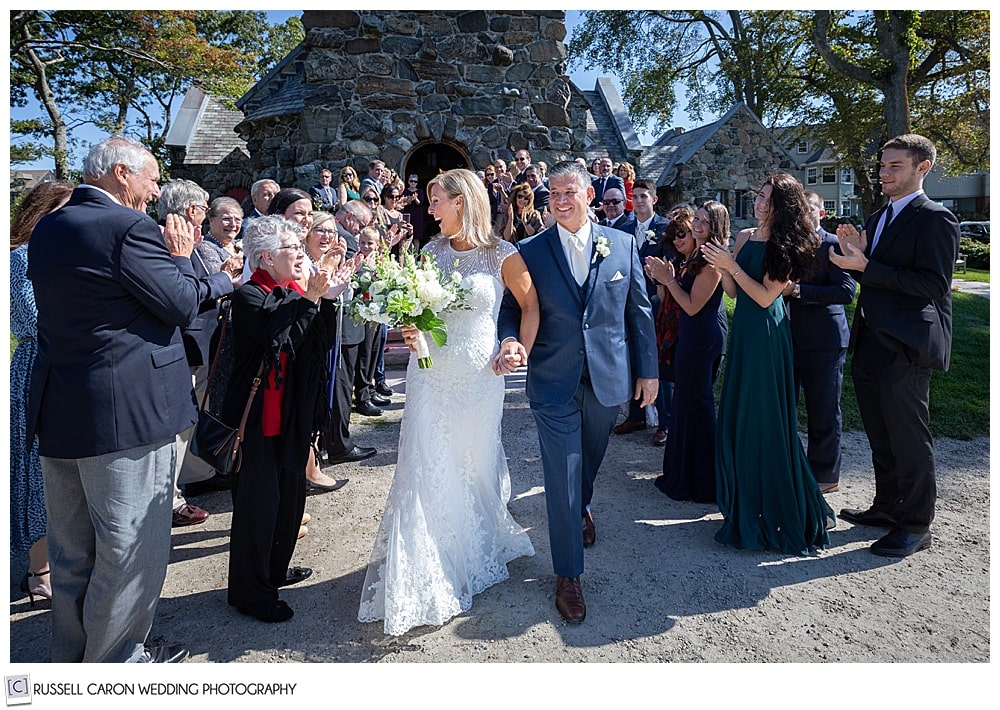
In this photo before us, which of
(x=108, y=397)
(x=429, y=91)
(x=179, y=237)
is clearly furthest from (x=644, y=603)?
(x=429, y=91)

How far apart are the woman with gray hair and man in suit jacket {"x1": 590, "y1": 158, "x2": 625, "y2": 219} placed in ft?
21.5

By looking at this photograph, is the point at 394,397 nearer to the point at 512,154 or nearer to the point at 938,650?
the point at 938,650

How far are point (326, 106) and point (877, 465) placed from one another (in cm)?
1124

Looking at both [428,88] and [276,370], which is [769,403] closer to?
[276,370]

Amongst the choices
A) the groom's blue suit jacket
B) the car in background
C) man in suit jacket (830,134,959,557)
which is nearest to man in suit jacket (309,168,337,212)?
the groom's blue suit jacket

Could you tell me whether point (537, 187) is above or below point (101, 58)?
below

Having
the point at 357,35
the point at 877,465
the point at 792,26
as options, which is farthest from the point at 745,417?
the point at 792,26

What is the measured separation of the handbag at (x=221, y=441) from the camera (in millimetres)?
3145

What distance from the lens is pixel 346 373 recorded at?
19.6ft

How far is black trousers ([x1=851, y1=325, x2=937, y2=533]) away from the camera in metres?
3.97

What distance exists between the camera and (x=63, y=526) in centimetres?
283

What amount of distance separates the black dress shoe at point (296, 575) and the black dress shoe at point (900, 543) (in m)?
3.54

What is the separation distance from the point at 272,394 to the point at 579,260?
70.7 inches

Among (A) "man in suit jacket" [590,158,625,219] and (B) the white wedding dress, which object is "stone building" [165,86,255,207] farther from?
(B) the white wedding dress
